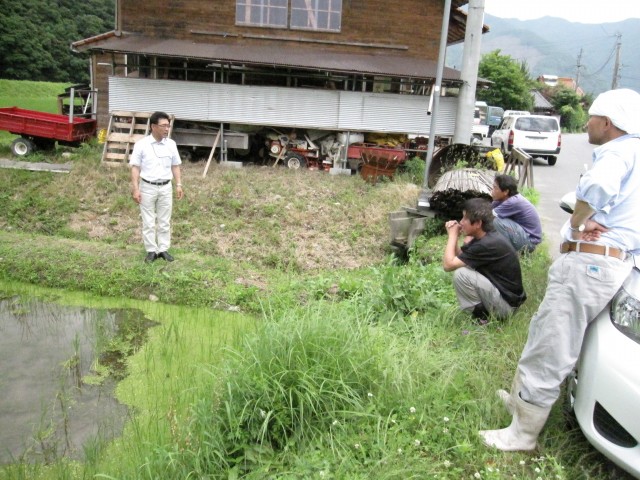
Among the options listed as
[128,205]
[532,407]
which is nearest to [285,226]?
[128,205]

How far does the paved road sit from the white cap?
4.23 m

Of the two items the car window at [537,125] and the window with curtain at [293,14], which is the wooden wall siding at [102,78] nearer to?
the window with curtain at [293,14]

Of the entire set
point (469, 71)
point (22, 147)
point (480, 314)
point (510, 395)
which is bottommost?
A: point (22, 147)

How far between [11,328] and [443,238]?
216 inches

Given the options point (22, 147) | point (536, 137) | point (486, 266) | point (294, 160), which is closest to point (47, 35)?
point (22, 147)

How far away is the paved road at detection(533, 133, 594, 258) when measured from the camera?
8.66 metres

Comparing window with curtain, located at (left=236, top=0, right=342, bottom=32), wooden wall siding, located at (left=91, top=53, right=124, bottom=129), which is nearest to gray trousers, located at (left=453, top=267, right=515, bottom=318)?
window with curtain, located at (left=236, top=0, right=342, bottom=32)

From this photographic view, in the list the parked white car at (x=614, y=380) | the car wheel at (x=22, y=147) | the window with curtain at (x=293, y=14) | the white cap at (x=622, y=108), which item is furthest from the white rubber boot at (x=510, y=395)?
the window with curtain at (x=293, y=14)

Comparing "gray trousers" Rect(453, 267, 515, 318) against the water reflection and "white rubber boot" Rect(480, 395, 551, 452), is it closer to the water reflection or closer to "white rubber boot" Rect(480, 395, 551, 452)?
"white rubber boot" Rect(480, 395, 551, 452)

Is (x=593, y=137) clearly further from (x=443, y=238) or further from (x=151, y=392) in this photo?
(x=443, y=238)

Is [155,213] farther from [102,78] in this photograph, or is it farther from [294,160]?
[102,78]

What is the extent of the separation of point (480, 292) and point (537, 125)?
1581cm

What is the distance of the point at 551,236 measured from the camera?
821 centimetres

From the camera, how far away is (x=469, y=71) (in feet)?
41.0
